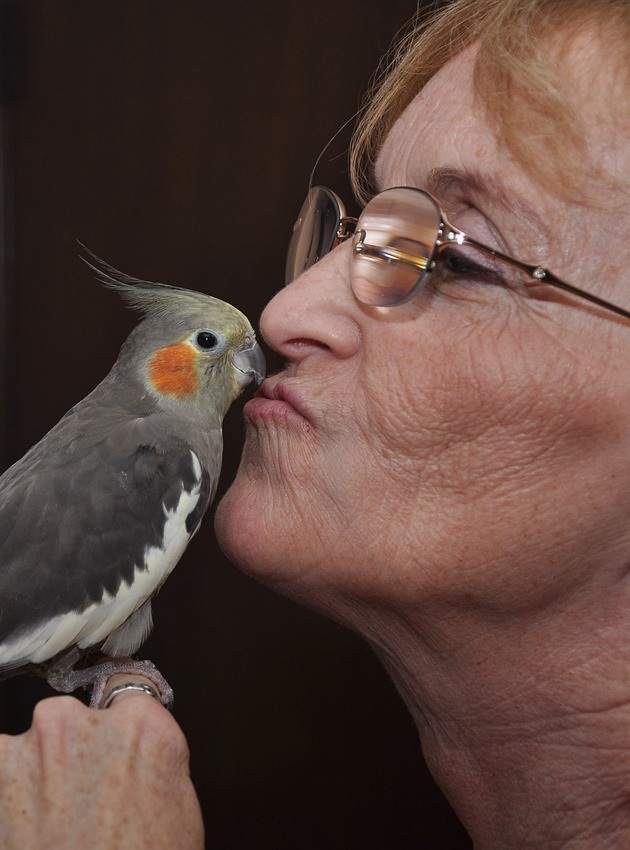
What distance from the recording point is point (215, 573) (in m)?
1.84

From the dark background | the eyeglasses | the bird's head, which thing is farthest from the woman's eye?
the dark background

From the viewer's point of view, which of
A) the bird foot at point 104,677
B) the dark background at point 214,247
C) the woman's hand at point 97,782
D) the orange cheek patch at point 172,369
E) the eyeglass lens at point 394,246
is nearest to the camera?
the woman's hand at point 97,782

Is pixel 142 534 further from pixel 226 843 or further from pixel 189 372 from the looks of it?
pixel 226 843

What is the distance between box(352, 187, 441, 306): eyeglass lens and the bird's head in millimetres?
277

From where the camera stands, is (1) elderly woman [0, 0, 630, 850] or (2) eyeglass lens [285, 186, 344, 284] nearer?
(1) elderly woman [0, 0, 630, 850]

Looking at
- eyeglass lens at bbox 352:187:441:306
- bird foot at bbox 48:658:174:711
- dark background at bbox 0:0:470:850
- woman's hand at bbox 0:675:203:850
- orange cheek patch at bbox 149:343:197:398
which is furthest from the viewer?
dark background at bbox 0:0:470:850

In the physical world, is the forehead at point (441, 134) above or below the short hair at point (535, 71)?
below

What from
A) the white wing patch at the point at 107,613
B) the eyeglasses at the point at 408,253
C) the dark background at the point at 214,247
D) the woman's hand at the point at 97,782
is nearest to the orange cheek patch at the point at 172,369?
the white wing patch at the point at 107,613

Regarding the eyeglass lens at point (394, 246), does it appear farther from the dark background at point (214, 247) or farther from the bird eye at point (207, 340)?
the dark background at point (214, 247)

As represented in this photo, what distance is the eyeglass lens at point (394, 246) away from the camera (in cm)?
76

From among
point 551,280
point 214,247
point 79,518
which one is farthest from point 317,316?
point 214,247

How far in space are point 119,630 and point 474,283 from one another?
0.52 meters

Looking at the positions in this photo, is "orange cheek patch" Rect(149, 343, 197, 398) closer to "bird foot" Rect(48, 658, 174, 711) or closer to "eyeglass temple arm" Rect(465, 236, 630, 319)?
"bird foot" Rect(48, 658, 174, 711)

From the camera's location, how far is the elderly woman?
0.71 meters
